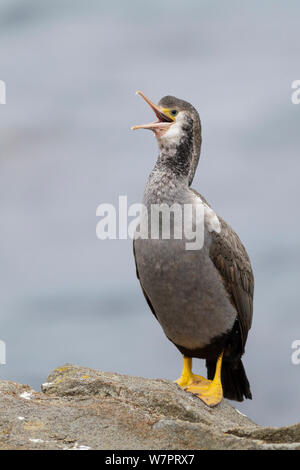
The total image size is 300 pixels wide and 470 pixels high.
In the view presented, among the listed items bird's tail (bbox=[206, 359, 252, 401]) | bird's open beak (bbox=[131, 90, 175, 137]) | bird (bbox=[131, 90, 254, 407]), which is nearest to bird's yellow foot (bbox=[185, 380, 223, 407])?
bird (bbox=[131, 90, 254, 407])

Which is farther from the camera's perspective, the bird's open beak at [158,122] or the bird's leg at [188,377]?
the bird's leg at [188,377]

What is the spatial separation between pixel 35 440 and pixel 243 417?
3.45 m

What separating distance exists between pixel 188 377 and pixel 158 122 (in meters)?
2.73

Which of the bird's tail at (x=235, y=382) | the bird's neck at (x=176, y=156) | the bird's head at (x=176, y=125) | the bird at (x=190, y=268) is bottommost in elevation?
the bird's tail at (x=235, y=382)

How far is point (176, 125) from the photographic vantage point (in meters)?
7.65

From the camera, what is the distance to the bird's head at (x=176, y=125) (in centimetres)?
763

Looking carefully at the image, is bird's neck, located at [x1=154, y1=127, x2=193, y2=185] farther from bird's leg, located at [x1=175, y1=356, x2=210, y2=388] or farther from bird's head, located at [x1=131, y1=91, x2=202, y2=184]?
bird's leg, located at [x1=175, y1=356, x2=210, y2=388]

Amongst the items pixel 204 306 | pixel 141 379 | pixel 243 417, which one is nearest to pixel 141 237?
pixel 204 306

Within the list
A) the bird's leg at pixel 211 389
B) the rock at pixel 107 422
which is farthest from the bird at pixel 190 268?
the rock at pixel 107 422

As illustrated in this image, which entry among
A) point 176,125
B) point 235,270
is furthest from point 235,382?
point 176,125

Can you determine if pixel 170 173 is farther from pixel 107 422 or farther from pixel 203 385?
pixel 107 422

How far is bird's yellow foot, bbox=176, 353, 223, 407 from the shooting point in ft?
25.1

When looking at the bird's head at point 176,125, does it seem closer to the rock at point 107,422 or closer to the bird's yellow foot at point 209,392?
Result: the bird's yellow foot at point 209,392
